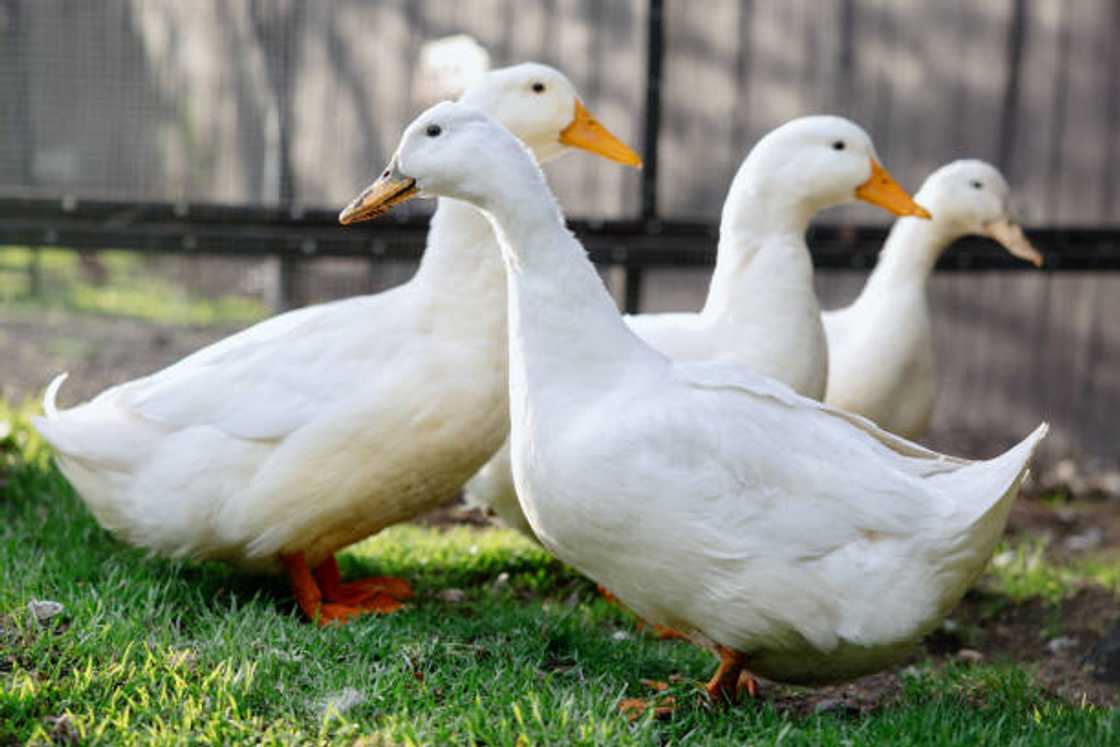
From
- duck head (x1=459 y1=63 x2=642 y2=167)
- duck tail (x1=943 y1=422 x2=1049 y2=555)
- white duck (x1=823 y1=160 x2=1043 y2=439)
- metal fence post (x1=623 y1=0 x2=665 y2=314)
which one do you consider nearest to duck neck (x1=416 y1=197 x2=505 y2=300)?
duck head (x1=459 y1=63 x2=642 y2=167)

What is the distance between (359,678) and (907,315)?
10.3 ft

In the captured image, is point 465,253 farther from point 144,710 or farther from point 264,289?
point 264,289

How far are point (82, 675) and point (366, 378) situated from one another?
1.28m

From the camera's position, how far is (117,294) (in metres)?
8.27

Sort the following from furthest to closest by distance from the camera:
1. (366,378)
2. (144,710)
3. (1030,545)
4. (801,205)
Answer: (1030,545)
(801,205)
(366,378)
(144,710)

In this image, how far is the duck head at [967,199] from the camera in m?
5.66

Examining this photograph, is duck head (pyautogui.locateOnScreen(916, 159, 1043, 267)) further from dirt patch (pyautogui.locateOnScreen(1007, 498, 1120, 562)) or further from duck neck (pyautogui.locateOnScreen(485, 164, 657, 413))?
duck neck (pyautogui.locateOnScreen(485, 164, 657, 413))

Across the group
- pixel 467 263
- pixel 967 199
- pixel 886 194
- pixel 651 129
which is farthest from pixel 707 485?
pixel 651 129

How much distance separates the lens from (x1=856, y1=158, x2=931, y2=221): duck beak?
15.4ft

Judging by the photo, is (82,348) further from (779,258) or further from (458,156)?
(458,156)

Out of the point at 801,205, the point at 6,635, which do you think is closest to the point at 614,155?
the point at 801,205

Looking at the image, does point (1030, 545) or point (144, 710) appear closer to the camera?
point (144, 710)

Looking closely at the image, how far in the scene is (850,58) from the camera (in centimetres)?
707

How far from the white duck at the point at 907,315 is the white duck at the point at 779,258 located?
3.12ft
